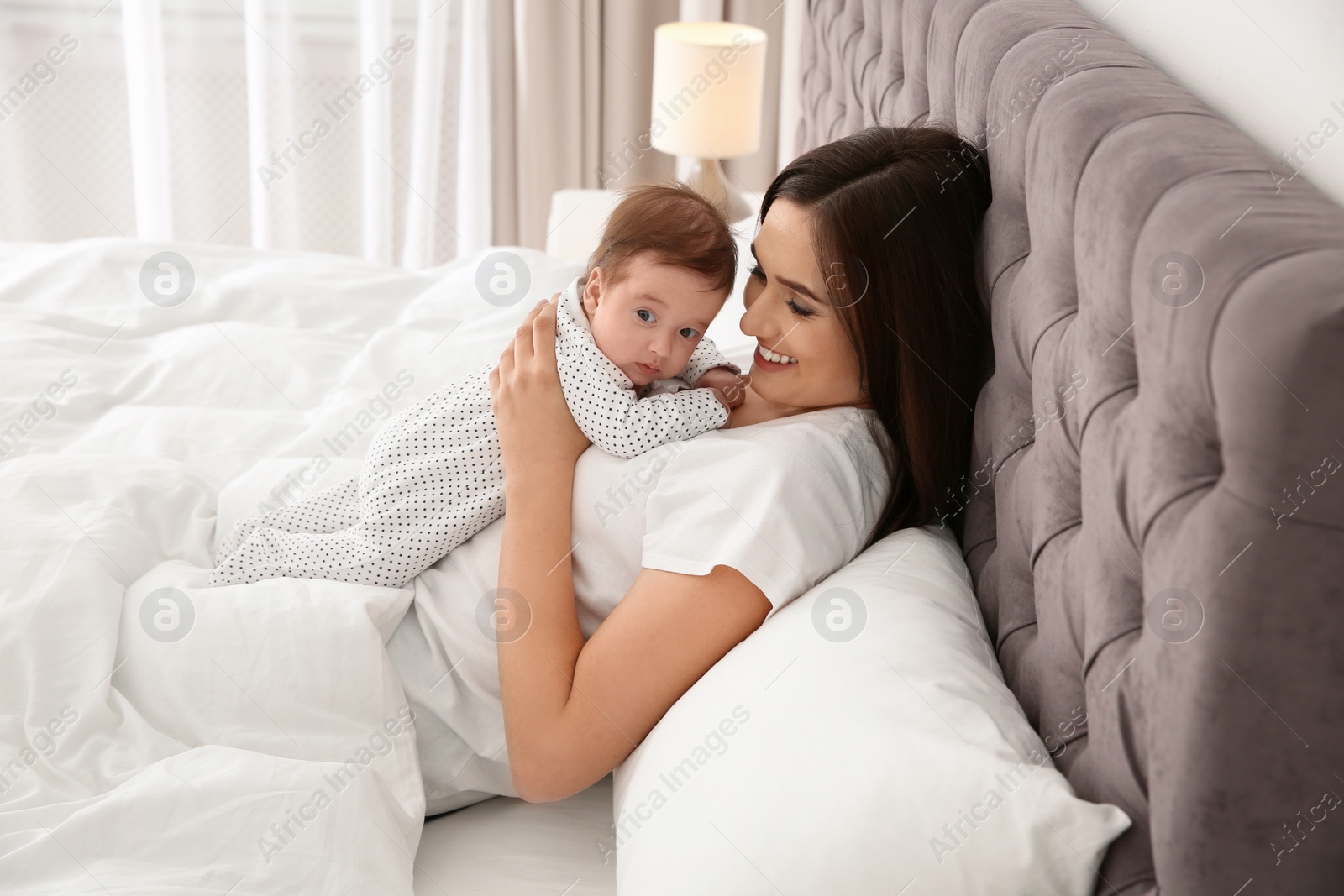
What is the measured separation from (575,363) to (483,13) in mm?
2437

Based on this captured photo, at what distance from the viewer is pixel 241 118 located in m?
3.35

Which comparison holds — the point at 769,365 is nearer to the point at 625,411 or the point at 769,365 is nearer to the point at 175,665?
the point at 625,411

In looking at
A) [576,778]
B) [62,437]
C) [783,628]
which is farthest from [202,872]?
[62,437]

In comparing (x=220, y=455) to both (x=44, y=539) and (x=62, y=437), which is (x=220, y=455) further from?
(x=44, y=539)

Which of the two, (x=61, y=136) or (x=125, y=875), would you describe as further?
(x=61, y=136)

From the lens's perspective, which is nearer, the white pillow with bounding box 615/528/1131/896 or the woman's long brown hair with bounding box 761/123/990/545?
the white pillow with bounding box 615/528/1131/896

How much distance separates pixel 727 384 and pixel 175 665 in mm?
698

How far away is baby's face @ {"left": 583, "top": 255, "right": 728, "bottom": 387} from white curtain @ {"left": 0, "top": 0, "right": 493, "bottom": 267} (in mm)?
2386

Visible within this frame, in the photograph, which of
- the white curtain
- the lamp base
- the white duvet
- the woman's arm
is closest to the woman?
the woman's arm

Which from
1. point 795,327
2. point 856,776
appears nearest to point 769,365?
point 795,327

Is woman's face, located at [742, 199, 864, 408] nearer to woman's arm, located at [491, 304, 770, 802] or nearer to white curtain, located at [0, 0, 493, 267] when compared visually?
woman's arm, located at [491, 304, 770, 802]

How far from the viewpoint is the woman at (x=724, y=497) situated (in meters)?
1.05

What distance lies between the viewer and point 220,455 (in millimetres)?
1529

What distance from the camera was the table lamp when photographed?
2633 mm
